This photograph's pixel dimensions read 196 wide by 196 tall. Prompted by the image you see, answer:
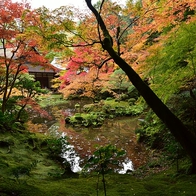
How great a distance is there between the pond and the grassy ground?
1.02 metres

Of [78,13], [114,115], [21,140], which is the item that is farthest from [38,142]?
[114,115]

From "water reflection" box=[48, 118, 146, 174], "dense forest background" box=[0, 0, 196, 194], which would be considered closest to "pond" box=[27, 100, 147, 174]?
"water reflection" box=[48, 118, 146, 174]

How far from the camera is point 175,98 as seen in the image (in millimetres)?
5688

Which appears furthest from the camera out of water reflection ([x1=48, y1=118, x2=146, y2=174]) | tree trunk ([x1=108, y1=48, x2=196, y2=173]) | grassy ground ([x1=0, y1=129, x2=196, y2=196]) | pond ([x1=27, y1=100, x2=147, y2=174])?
pond ([x1=27, y1=100, x2=147, y2=174])

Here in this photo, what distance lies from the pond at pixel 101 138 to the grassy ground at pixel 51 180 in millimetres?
1022

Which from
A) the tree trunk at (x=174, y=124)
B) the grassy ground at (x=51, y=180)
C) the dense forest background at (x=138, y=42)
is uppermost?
the dense forest background at (x=138, y=42)

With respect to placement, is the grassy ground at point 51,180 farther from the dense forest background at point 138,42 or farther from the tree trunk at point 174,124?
the tree trunk at point 174,124

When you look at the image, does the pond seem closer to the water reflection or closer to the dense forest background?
the water reflection

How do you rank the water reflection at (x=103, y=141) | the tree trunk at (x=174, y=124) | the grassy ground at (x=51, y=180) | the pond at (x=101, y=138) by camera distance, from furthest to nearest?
the pond at (x=101, y=138)
the water reflection at (x=103, y=141)
the tree trunk at (x=174, y=124)
the grassy ground at (x=51, y=180)

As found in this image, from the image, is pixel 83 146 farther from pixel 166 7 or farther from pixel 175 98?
pixel 166 7

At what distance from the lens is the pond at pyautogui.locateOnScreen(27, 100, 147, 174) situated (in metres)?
7.36

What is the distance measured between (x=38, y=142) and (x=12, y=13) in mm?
4452

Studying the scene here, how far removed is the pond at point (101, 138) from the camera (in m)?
7.36

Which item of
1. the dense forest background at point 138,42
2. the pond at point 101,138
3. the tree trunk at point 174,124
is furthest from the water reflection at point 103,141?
the tree trunk at point 174,124
